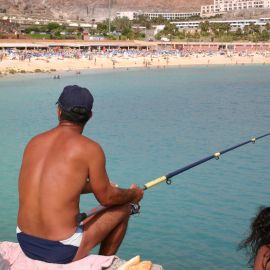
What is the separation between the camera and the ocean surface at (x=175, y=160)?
777cm

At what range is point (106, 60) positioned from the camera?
6234 centimetres

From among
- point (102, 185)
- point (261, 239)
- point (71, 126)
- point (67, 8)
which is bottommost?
point (261, 239)

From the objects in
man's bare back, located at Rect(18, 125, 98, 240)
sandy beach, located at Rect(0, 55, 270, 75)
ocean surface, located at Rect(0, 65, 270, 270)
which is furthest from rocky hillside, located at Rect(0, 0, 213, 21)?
man's bare back, located at Rect(18, 125, 98, 240)

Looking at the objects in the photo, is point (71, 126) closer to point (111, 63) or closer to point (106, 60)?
point (111, 63)

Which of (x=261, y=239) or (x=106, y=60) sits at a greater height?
(x=261, y=239)

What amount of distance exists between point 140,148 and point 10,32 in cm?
7055

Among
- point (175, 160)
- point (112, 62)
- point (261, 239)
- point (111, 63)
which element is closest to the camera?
point (261, 239)

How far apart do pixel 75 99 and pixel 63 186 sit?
1.78 ft

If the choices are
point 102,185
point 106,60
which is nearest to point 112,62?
point 106,60

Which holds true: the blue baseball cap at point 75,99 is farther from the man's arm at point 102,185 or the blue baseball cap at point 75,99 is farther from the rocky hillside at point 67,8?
the rocky hillside at point 67,8

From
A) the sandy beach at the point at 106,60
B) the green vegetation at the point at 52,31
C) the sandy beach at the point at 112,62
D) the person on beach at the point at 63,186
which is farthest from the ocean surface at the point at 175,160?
the green vegetation at the point at 52,31

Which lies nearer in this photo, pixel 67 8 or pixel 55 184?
pixel 55 184

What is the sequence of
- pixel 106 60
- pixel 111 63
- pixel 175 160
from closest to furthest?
pixel 175 160 < pixel 111 63 < pixel 106 60

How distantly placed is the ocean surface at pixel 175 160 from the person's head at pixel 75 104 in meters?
3.63
